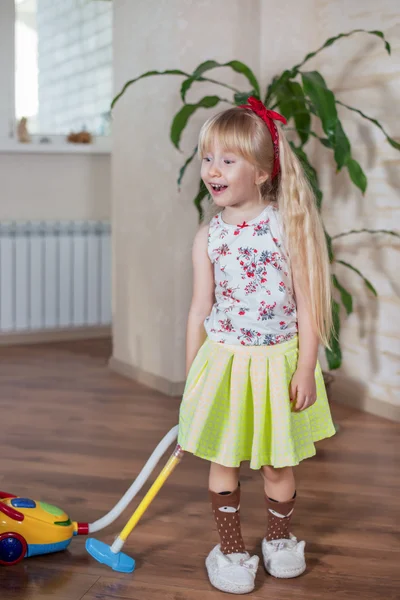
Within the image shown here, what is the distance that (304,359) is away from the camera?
75.7 inches

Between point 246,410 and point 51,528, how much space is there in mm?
543

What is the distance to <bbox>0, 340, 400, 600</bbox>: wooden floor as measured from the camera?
2.00 metres

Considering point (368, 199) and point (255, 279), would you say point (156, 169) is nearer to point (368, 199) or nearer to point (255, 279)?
point (368, 199)

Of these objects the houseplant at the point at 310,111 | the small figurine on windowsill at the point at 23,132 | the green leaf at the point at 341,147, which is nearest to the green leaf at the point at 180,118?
the houseplant at the point at 310,111

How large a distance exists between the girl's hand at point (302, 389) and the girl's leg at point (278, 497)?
0.19 m

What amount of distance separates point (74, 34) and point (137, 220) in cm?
158

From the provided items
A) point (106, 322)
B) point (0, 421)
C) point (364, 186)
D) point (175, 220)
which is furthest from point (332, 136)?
point (106, 322)

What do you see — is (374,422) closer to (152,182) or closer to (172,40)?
(152,182)

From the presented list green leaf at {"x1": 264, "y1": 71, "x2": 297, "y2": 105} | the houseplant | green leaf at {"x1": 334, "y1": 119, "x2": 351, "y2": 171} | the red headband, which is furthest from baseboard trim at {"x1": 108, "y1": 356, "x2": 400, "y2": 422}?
the red headband

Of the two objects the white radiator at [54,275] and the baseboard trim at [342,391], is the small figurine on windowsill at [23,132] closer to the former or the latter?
the white radiator at [54,275]

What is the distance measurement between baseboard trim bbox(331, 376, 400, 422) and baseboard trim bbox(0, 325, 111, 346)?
1768 millimetres

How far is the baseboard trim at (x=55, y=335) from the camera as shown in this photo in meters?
4.90

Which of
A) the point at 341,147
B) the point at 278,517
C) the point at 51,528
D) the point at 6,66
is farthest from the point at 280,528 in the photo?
the point at 6,66

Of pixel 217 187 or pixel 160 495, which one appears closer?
pixel 217 187
